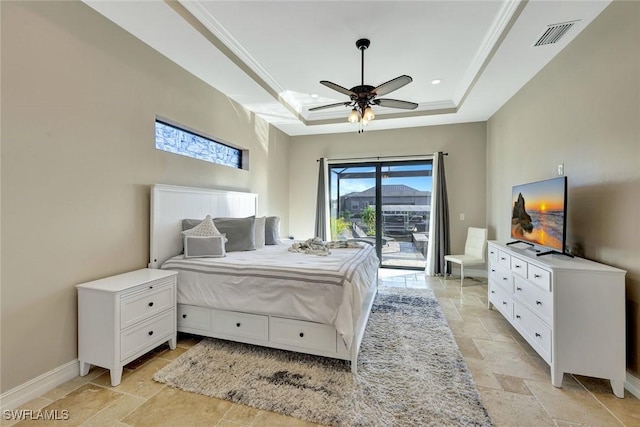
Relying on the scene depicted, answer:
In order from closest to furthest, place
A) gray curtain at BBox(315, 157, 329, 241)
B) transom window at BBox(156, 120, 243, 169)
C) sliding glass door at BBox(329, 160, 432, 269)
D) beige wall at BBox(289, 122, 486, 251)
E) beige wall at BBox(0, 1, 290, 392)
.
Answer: beige wall at BBox(0, 1, 290, 392)
transom window at BBox(156, 120, 243, 169)
beige wall at BBox(289, 122, 486, 251)
sliding glass door at BBox(329, 160, 432, 269)
gray curtain at BBox(315, 157, 329, 241)

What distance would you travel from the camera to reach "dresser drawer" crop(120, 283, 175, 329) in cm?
192

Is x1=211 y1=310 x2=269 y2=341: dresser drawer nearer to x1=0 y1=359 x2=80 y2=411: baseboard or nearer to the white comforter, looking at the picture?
the white comforter

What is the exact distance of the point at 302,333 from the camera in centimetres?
218

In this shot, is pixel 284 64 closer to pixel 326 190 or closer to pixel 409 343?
pixel 326 190

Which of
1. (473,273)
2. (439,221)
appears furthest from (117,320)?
(473,273)

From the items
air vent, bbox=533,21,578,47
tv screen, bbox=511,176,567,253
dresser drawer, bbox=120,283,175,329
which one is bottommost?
dresser drawer, bbox=120,283,175,329

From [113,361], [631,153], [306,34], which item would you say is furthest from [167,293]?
[631,153]

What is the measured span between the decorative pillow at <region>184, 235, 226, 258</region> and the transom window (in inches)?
41.0

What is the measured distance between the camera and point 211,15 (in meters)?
2.40

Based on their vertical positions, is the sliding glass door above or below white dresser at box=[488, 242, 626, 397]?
above

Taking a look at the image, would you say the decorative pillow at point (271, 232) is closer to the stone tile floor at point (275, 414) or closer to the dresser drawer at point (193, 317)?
the dresser drawer at point (193, 317)

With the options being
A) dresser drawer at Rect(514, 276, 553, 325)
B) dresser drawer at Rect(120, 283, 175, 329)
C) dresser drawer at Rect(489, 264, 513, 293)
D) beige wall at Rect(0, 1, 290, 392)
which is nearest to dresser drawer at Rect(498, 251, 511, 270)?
dresser drawer at Rect(489, 264, 513, 293)

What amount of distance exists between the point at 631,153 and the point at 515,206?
1309mm

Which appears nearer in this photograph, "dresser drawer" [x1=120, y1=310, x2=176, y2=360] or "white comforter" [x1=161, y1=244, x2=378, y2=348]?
"dresser drawer" [x1=120, y1=310, x2=176, y2=360]
